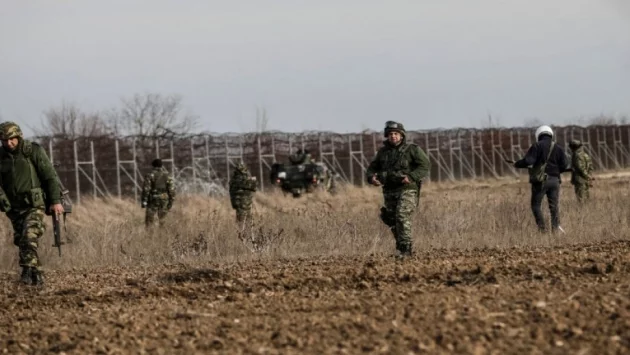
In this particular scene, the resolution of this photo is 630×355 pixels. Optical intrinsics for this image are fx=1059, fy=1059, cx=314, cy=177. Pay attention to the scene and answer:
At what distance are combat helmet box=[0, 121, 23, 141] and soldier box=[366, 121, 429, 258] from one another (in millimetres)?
3568

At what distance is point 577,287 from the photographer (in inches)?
277

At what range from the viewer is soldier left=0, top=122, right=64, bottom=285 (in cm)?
995

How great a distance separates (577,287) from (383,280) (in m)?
1.79

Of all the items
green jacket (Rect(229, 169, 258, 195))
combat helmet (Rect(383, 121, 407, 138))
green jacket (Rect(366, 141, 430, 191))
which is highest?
combat helmet (Rect(383, 121, 407, 138))

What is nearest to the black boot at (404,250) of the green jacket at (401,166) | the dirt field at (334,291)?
the dirt field at (334,291)

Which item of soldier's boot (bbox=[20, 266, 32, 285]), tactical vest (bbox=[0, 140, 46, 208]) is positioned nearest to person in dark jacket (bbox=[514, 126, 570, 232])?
tactical vest (bbox=[0, 140, 46, 208])

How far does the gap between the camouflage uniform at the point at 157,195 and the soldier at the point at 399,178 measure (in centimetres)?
818

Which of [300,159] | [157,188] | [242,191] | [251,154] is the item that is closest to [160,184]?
[157,188]

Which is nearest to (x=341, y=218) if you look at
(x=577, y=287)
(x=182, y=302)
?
(x=182, y=302)

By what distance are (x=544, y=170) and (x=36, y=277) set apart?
6882 millimetres

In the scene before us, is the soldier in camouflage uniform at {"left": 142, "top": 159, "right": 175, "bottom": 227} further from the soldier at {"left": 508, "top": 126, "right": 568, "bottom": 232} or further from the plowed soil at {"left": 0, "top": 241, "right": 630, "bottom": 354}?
the plowed soil at {"left": 0, "top": 241, "right": 630, "bottom": 354}

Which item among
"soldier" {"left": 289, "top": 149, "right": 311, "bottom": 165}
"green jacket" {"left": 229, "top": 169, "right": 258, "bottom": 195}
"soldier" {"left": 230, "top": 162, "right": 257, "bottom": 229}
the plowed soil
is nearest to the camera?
the plowed soil

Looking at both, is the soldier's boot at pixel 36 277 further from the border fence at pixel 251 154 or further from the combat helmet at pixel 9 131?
the border fence at pixel 251 154

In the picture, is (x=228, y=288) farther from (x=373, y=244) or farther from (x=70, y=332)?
(x=373, y=244)
